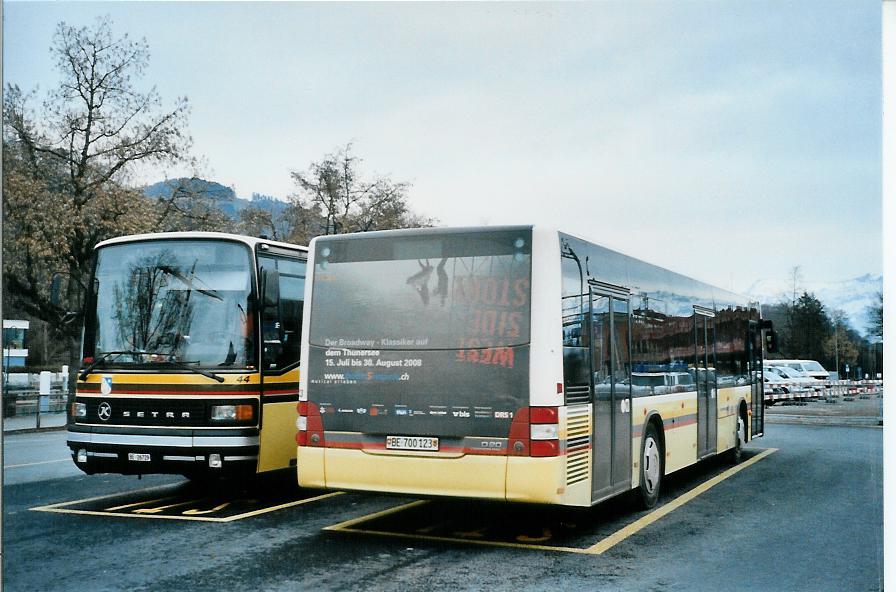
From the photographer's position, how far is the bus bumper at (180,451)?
388 inches

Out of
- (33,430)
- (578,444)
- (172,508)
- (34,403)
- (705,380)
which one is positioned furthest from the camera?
(33,430)

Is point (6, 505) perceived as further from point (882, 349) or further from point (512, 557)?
point (882, 349)

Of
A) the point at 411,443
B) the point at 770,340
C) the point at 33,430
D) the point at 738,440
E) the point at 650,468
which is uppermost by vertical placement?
the point at 770,340

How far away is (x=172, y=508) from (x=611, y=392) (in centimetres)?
494

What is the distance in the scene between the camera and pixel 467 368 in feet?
26.5

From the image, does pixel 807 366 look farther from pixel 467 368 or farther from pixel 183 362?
pixel 183 362

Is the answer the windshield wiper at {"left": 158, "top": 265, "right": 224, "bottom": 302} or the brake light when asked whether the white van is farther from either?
the windshield wiper at {"left": 158, "top": 265, "right": 224, "bottom": 302}

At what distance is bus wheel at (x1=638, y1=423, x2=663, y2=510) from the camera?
33.1 ft

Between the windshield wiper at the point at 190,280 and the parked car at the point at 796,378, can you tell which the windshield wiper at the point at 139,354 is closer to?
the windshield wiper at the point at 190,280

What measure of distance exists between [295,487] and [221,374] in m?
2.83

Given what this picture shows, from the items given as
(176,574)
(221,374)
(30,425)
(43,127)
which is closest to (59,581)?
(176,574)

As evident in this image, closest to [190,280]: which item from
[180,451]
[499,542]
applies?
[180,451]

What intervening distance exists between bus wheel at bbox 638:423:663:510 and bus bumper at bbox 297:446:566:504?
257cm

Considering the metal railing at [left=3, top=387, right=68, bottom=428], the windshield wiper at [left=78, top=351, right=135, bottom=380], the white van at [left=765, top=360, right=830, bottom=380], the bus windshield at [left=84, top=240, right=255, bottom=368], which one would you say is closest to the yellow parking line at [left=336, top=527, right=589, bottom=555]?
the bus windshield at [left=84, top=240, right=255, bottom=368]
